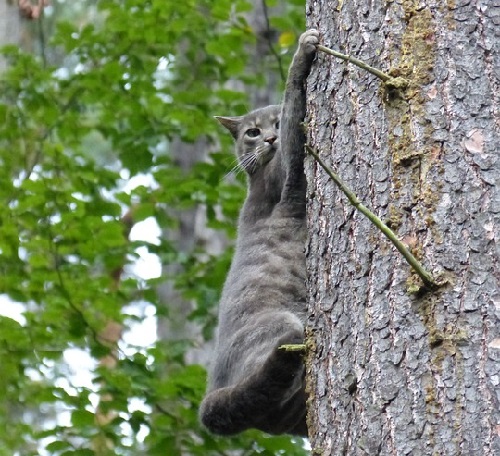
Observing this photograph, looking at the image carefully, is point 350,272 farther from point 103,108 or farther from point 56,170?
point 103,108

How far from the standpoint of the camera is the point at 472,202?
2.21 metres

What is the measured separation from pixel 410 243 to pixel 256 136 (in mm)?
3170

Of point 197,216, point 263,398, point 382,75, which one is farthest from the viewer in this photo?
point 197,216

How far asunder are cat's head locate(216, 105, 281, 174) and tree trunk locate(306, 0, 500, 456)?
2342 mm

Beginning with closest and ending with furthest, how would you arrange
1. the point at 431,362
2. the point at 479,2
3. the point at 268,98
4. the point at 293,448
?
1. the point at 431,362
2. the point at 479,2
3. the point at 293,448
4. the point at 268,98

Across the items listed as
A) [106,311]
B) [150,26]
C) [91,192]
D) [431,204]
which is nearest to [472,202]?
[431,204]

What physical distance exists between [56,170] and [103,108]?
96 cm

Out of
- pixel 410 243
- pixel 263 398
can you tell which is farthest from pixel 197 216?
pixel 410 243

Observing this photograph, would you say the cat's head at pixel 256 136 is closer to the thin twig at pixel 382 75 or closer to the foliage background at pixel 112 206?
the foliage background at pixel 112 206

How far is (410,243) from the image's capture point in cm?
227

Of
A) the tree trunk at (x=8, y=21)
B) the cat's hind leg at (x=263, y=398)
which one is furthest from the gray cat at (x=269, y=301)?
the tree trunk at (x=8, y=21)

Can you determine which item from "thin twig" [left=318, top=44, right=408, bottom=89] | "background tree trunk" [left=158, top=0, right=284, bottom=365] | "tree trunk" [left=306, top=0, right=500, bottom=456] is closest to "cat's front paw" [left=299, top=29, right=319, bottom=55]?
"tree trunk" [left=306, top=0, right=500, bottom=456]

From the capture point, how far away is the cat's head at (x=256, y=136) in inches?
197

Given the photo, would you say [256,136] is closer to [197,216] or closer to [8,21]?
[8,21]
